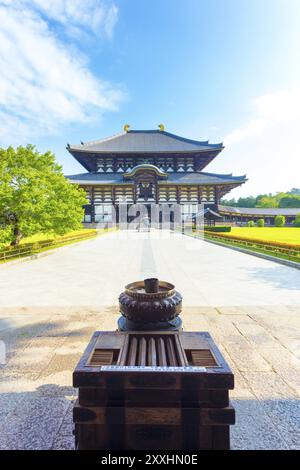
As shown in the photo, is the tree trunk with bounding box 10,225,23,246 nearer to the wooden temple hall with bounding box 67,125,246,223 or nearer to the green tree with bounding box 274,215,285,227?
the wooden temple hall with bounding box 67,125,246,223

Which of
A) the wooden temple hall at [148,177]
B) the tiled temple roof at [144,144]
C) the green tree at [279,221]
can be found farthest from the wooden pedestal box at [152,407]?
the green tree at [279,221]

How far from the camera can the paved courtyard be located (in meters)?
1.99

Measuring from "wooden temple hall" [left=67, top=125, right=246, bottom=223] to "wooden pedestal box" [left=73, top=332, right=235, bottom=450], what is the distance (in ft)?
104

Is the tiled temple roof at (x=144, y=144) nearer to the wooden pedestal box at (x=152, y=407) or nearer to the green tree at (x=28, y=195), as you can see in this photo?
the green tree at (x=28, y=195)

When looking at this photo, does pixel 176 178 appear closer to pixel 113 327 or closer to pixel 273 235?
pixel 273 235

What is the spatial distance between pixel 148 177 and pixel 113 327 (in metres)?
32.4

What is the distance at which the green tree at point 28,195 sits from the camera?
9812 mm

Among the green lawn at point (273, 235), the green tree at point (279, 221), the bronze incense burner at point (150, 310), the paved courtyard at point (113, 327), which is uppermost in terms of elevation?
the green tree at point (279, 221)

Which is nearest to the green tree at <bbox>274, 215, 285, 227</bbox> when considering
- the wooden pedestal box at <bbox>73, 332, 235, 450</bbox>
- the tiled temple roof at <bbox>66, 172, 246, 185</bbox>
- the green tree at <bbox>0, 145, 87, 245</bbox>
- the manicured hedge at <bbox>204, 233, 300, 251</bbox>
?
the tiled temple roof at <bbox>66, 172, 246, 185</bbox>

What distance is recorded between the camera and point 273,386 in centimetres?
247

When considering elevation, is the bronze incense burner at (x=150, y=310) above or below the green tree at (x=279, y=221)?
below

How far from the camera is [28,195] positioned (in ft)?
32.6

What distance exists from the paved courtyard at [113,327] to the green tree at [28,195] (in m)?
3.01

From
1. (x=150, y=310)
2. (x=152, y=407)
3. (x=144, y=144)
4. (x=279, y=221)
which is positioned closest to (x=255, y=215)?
(x=279, y=221)
